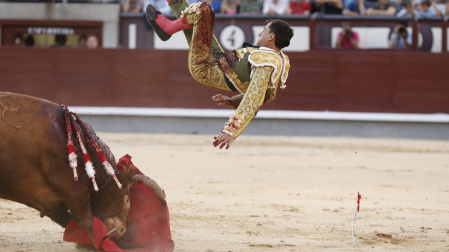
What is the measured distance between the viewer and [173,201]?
17.1ft

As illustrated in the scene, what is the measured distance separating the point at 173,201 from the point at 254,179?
50.5 inches

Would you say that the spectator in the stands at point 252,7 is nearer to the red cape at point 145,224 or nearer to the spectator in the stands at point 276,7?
the spectator in the stands at point 276,7

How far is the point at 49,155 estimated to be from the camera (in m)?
3.29

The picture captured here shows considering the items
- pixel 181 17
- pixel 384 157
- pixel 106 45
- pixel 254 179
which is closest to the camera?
pixel 181 17

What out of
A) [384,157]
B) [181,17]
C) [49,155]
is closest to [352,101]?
[384,157]

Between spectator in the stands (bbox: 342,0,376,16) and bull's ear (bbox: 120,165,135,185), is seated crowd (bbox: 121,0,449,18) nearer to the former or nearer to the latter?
spectator in the stands (bbox: 342,0,376,16)

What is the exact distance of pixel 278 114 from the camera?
381 inches

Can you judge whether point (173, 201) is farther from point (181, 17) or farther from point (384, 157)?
point (384, 157)

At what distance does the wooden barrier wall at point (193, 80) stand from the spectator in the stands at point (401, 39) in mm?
149

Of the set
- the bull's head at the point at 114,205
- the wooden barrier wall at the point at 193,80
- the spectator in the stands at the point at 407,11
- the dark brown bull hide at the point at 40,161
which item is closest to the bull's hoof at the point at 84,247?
the bull's head at the point at 114,205

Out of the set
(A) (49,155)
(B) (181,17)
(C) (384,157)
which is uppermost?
(B) (181,17)

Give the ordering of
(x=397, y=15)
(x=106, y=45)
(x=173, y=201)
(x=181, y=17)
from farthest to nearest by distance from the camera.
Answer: (x=106, y=45) < (x=397, y=15) < (x=173, y=201) < (x=181, y=17)

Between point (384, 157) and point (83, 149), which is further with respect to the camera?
point (384, 157)

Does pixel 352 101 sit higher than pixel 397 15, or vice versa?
pixel 397 15
